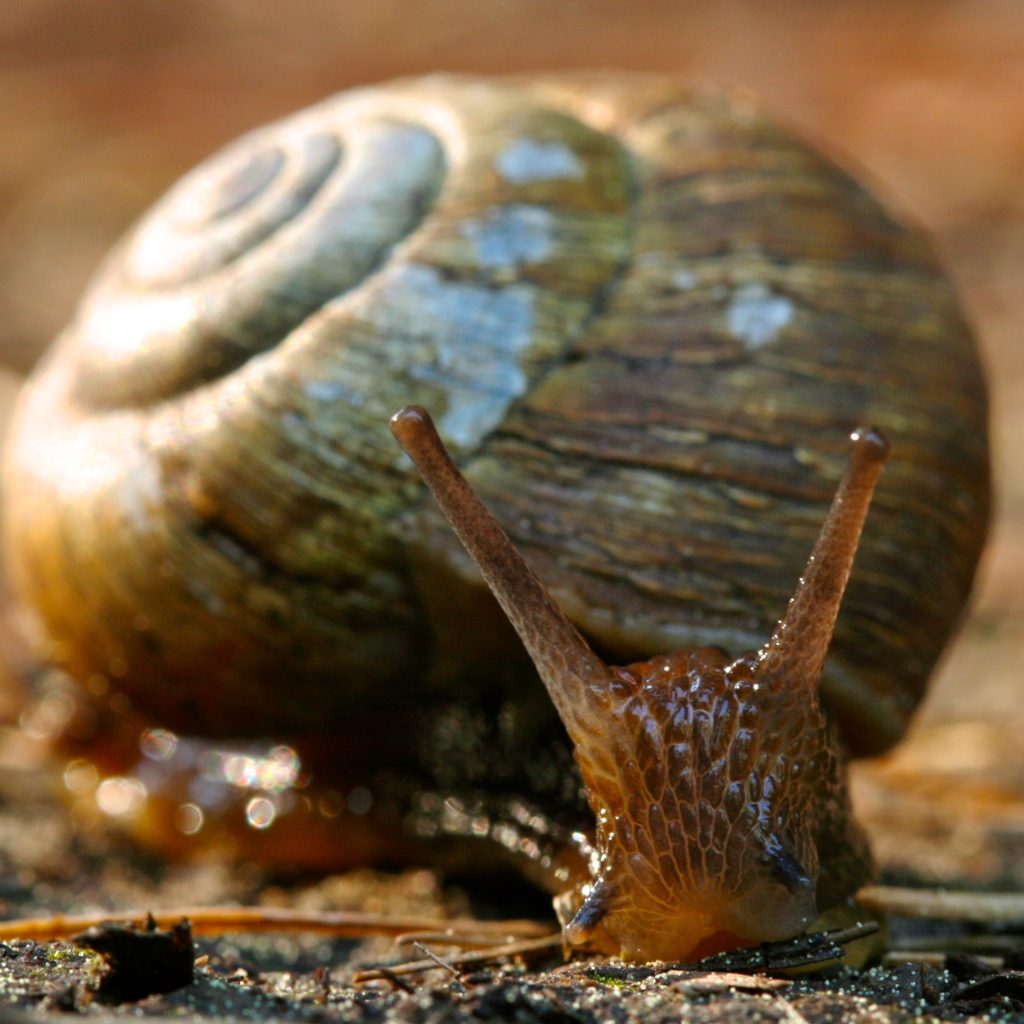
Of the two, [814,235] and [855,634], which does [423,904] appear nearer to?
[855,634]

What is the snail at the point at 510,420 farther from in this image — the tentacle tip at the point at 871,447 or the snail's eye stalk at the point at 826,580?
the tentacle tip at the point at 871,447

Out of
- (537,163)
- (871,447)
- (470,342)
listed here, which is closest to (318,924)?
(470,342)

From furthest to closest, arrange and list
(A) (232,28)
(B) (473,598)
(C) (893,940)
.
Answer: (A) (232,28)
(B) (473,598)
(C) (893,940)

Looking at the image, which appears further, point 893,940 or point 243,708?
point 243,708

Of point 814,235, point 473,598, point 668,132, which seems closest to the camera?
point 473,598

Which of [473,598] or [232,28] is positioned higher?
[232,28]

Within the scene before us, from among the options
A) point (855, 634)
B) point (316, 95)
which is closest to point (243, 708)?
point (855, 634)
